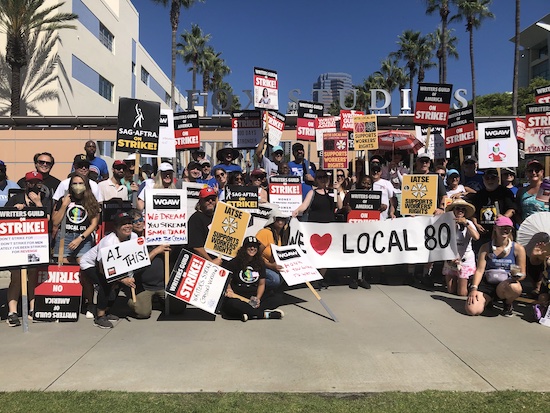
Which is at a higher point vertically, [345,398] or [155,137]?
[155,137]

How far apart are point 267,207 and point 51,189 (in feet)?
10.5

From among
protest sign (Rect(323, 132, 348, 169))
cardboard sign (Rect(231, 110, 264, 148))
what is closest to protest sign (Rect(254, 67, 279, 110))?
cardboard sign (Rect(231, 110, 264, 148))

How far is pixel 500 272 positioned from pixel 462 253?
1094 millimetres

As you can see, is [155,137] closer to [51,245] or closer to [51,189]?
[51,189]

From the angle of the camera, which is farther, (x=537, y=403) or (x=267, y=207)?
(x=267, y=207)

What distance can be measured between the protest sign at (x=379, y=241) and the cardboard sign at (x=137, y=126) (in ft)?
9.33

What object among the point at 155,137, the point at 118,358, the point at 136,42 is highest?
the point at 136,42

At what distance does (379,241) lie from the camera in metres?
7.11

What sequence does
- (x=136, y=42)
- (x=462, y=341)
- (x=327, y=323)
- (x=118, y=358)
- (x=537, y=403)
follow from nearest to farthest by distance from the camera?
(x=537, y=403), (x=118, y=358), (x=462, y=341), (x=327, y=323), (x=136, y=42)

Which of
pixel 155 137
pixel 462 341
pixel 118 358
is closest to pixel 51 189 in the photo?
pixel 155 137

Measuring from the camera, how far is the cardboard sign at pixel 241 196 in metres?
6.39

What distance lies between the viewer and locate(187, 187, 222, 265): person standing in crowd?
19.0ft

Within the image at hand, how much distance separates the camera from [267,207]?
6750 millimetres

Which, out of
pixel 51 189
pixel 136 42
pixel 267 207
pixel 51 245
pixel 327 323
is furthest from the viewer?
pixel 136 42
